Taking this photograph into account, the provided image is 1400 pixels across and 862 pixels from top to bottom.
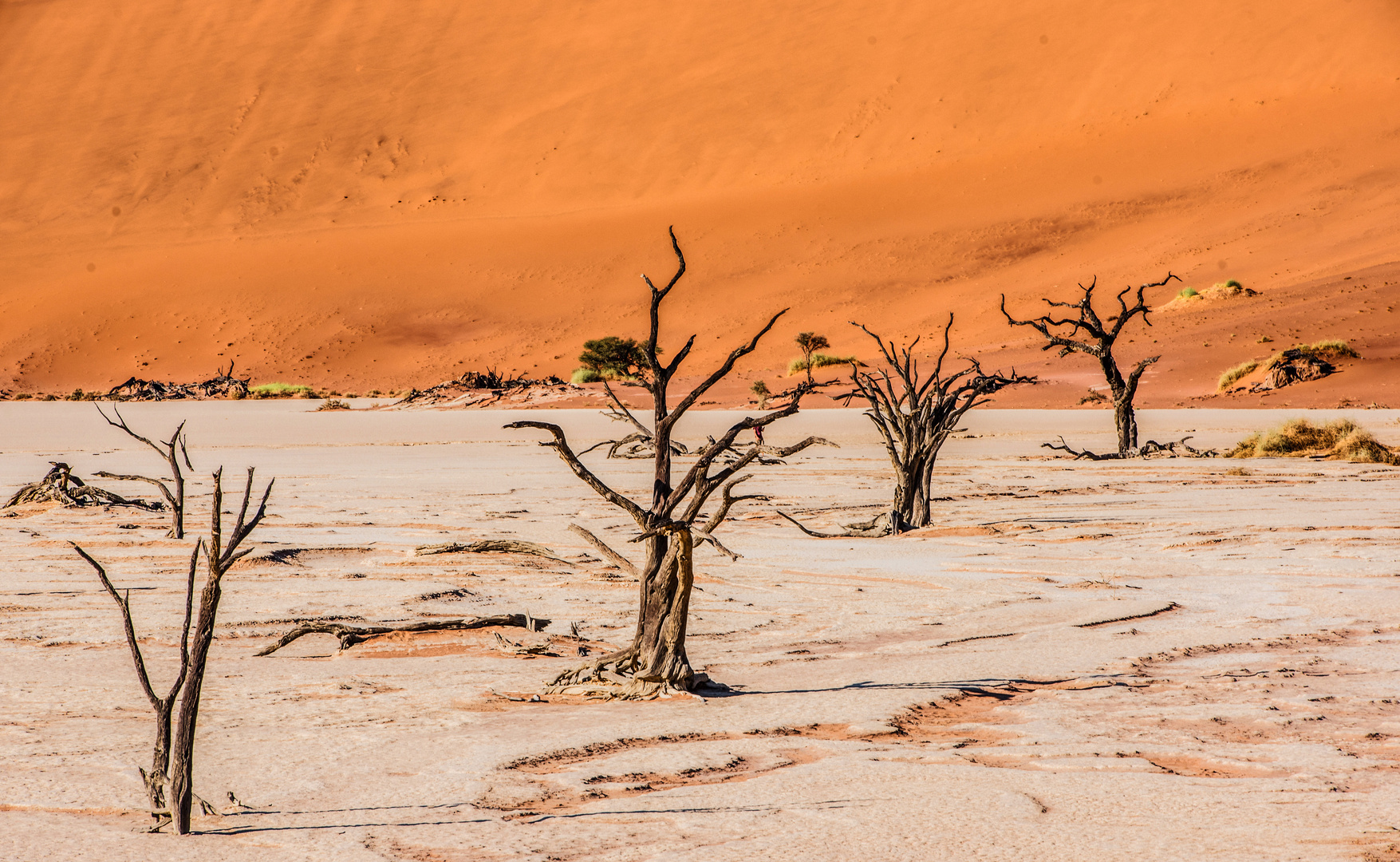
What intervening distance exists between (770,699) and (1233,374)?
1192 inches

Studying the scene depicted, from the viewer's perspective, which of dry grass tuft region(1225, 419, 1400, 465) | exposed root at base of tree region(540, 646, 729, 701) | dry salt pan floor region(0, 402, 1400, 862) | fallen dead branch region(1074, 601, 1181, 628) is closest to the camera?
dry salt pan floor region(0, 402, 1400, 862)

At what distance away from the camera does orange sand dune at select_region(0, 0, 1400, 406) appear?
1980 inches

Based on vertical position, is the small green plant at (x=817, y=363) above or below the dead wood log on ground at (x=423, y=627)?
above

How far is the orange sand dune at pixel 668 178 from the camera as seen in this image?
165ft

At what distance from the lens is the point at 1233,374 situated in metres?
32.3

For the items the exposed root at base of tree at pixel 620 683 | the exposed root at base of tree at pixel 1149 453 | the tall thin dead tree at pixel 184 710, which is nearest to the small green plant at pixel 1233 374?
the exposed root at base of tree at pixel 1149 453

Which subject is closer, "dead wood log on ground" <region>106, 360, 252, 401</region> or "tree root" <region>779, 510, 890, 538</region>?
"tree root" <region>779, 510, 890, 538</region>

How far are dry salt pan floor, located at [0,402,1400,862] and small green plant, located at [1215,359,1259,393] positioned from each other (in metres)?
22.2

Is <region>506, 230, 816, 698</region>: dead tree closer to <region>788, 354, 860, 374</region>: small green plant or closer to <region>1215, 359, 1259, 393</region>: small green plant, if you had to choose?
<region>1215, 359, 1259, 393</region>: small green plant

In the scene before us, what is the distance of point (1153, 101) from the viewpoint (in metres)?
61.2

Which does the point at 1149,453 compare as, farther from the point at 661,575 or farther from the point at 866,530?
the point at 661,575

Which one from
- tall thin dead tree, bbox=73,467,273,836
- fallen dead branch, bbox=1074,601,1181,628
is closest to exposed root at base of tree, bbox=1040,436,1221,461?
fallen dead branch, bbox=1074,601,1181,628

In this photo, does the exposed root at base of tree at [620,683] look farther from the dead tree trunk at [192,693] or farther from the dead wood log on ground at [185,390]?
the dead wood log on ground at [185,390]

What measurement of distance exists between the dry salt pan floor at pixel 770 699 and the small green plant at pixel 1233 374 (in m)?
22.2
